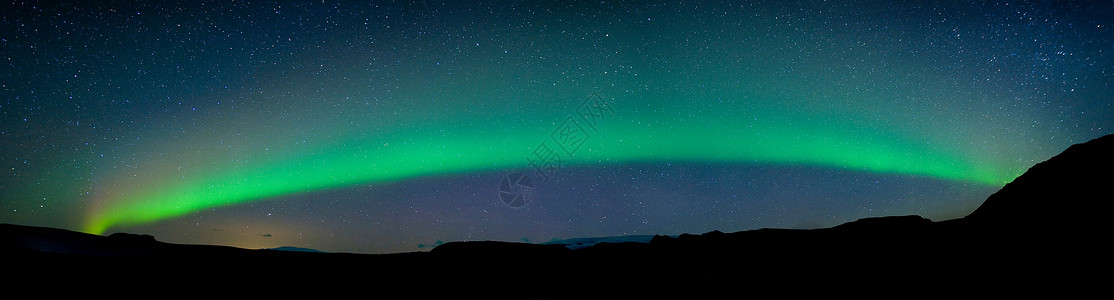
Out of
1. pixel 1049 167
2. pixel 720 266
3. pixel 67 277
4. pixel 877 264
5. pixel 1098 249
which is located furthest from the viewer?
pixel 1049 167

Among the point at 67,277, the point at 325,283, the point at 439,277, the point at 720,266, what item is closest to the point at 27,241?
the point at 67,277

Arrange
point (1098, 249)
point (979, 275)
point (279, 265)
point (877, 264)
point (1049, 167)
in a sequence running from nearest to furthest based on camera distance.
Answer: point (979, 275), point (1098, 249), point (877, 264), point (279, 265), point (1049, 167)

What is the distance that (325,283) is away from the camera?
6652mm

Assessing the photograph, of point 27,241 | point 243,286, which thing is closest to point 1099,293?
point 243,286

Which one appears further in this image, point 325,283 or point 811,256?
point 811,256

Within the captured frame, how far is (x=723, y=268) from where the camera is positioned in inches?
291

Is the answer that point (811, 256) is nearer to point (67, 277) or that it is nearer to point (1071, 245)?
point (1071, 245)

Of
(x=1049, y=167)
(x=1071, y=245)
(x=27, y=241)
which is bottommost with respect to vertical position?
(x=1071, y=245)

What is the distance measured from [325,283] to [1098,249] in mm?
13226

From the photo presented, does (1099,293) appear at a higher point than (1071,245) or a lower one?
lower

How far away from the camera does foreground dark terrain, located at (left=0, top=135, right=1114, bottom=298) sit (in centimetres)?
565

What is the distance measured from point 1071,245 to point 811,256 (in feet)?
13.2

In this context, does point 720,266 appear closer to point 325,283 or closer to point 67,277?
point 325,283

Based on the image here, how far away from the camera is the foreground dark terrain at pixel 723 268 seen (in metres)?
5.65
